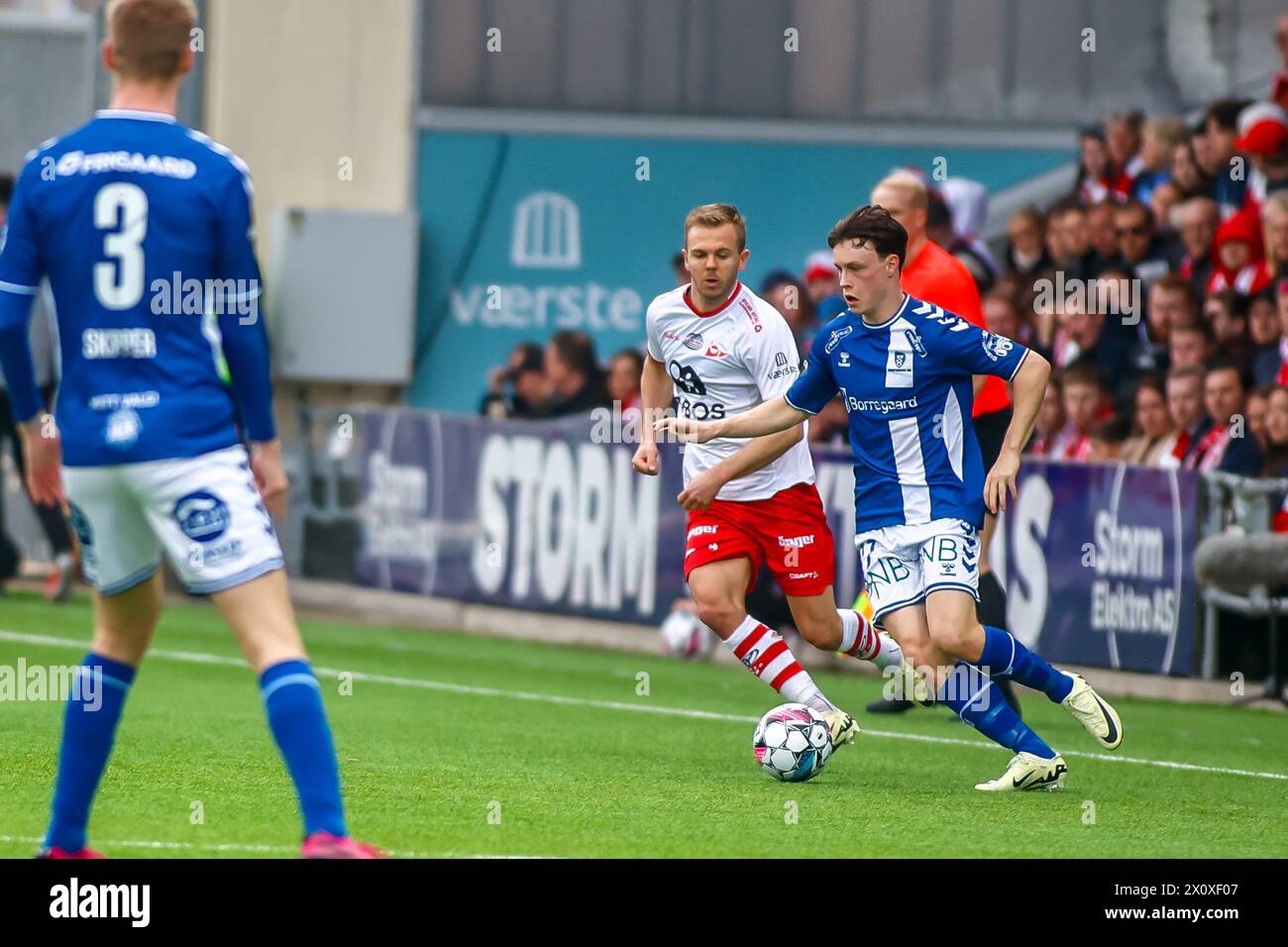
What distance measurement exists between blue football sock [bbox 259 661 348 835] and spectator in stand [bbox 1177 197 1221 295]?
9704 mm

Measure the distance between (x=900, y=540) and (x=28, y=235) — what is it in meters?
3.53

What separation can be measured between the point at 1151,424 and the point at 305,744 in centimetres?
881

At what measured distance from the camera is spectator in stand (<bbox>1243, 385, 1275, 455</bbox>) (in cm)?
1237

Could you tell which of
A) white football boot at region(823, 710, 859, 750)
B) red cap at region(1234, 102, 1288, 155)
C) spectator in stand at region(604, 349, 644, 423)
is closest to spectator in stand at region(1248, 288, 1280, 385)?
red cap at region(1234, 102, 1288, 155)

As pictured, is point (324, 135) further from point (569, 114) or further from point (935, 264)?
point (935, 264)

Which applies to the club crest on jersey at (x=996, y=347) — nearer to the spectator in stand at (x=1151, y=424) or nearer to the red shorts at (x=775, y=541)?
the red shorts at (x=775, y=541)

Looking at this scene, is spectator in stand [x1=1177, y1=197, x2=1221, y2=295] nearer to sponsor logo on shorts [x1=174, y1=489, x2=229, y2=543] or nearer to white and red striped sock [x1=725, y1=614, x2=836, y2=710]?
white and red striped sock [x1=725, y1=614, x2=836, y2=710]

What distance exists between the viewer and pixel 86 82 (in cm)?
2002

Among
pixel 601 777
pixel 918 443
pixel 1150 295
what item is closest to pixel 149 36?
pixel 918 443

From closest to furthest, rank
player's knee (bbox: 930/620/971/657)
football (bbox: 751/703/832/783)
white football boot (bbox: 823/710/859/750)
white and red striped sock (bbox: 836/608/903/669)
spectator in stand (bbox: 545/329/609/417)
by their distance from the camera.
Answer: player's knee (bbox: 930/620/971/657) → football (bbox: 751/703/832/783) → white football boot (bbox: 823/710/859/750) → white and red striped sock (bbox: 836/608/903/669) → spectator in stand (bbox: 545/329/609/417)

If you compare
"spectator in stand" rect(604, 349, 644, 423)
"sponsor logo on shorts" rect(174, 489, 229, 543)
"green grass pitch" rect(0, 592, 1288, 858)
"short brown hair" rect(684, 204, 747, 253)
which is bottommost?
"green grass pitch" rect(0, 592, 1288, 858)

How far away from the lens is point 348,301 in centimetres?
2011

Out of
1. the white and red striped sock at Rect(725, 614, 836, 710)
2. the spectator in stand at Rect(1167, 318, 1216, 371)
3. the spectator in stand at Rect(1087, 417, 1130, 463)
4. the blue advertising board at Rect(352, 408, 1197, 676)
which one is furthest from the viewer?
the spectator in stand at Rect(1087, 417, 1130, 463)

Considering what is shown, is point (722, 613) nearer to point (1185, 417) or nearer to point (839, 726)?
point (839, 726)
